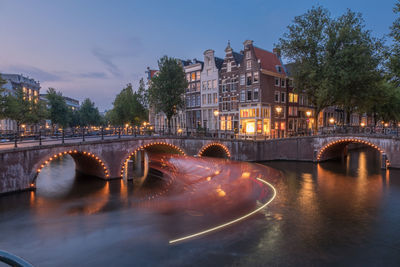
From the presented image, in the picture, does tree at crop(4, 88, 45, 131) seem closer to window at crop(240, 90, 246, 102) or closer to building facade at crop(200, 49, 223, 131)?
building facade at crop(200, 49, 223, 131)

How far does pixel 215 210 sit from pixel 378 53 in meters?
36.2

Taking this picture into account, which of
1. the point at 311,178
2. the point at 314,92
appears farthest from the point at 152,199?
the point at 314,92

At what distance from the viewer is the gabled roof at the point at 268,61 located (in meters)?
Result: 45.6

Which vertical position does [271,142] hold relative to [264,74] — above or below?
below

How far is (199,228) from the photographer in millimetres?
12906

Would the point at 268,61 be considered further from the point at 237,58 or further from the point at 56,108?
the point at 56,108

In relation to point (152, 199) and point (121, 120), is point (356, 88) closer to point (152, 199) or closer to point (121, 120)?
point (152, 199)

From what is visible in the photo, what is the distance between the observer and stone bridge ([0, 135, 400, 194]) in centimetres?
1928

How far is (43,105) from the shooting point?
5881cm

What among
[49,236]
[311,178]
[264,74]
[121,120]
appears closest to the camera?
[49,236]

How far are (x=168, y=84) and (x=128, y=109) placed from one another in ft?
73.2

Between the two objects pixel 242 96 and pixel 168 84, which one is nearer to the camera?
pixel 242 96

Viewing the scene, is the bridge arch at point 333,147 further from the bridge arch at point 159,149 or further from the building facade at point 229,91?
the bridge arch at point 159,149

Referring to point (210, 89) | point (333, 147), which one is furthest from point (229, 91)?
point (333, 147)
